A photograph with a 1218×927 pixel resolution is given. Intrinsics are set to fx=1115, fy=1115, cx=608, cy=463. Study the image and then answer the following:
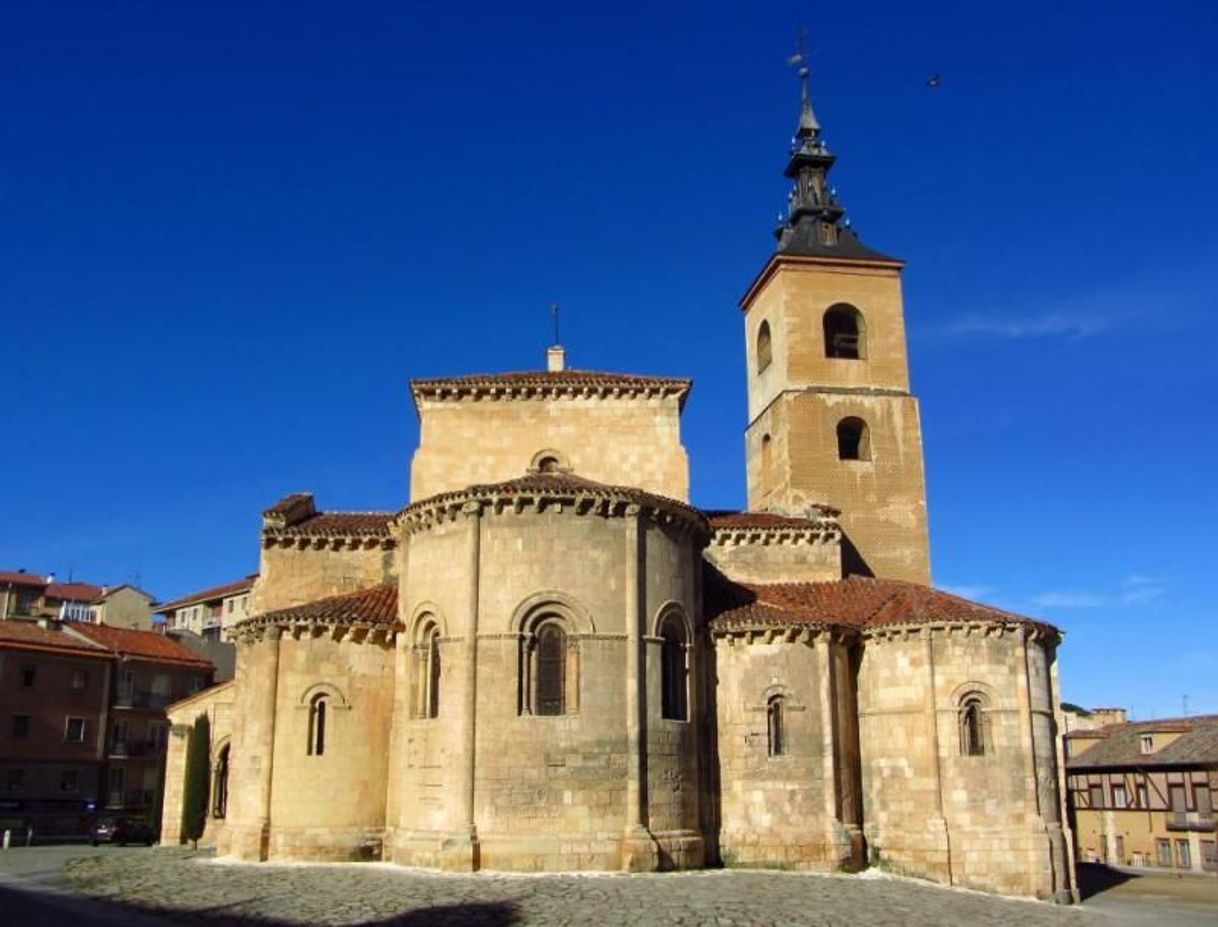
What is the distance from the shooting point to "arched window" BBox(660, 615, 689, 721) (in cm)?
2170

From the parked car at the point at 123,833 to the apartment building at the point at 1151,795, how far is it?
30038 mm

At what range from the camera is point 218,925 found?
15008mm

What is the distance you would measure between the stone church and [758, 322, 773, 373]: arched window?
12031mm

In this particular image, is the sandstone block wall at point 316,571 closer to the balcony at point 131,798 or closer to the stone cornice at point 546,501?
the stone cornice at point 546,501

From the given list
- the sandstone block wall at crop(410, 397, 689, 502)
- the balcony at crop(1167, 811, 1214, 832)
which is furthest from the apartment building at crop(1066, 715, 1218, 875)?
the sandstone block wall at crop(410, 397, 689, 502)

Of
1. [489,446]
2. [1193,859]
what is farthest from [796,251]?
[1193,859]

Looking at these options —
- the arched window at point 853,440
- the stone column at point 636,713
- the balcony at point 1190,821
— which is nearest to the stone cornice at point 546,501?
the stone column at point 636,713

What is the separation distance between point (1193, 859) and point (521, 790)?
99.9 ft

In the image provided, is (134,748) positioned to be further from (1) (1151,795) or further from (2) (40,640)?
(1) (1151,795)

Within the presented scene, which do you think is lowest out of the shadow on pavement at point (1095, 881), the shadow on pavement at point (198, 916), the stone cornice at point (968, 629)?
the shadow on pavement at point (1095, 881)

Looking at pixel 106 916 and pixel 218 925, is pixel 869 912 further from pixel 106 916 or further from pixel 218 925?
pixel 106 916

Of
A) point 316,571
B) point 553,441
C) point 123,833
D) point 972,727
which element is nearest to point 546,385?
point 553,441

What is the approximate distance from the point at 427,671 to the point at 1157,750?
33.7m

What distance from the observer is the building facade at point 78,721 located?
40.7m
